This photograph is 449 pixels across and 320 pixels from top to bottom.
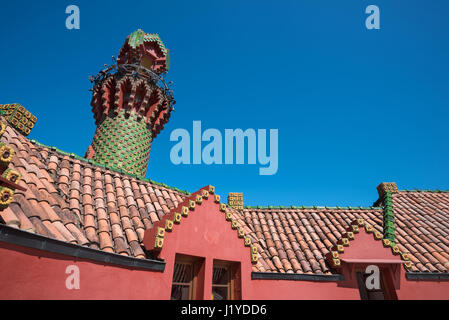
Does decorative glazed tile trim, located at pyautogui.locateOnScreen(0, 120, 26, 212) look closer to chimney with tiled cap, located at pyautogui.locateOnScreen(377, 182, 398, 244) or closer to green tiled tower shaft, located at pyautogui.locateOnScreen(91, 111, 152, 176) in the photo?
green tiled tower shaft, located at pyautogui.locateOnScreen(91, 111, 152, 176)

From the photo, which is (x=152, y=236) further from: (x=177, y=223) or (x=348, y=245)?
(x=348, y=245)

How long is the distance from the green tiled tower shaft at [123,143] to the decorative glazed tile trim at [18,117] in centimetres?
355

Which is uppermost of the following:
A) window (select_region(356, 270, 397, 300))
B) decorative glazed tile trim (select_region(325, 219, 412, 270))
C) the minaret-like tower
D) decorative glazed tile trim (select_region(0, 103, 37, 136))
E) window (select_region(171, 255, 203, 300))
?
the minaret-like tower

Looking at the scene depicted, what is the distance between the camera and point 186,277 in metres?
6.01

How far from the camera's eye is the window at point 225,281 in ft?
20.9

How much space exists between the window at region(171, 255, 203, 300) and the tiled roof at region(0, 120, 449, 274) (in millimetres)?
1152

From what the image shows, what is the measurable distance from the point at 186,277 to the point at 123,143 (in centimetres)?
705

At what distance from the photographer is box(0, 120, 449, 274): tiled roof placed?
187 inches

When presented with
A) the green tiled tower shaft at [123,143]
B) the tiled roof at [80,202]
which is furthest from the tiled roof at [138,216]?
the green tiled tower shaft at [123,143]

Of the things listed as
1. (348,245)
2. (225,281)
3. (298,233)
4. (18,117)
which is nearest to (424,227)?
(348,245)

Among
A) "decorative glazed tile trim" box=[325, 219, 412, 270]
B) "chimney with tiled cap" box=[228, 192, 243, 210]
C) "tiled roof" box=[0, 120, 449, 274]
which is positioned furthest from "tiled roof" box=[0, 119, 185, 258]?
"decorative glazed tile trim" box=[325, 219, 412, 270]

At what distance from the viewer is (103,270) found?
4.38 metres

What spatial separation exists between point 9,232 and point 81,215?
208cm

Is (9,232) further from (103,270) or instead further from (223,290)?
(223,290)
